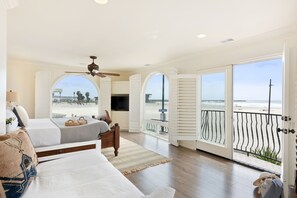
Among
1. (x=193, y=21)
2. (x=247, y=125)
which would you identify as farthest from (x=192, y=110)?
(x=193, y=21)

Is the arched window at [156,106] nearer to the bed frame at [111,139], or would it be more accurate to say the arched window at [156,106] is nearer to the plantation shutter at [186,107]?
the plantation shutter at [186,107]

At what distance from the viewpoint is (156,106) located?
6406 mm

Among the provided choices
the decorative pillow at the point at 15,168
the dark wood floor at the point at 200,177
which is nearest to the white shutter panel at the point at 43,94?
the dark wood floor at the point at 200,177

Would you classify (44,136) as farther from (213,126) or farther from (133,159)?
(213,126)

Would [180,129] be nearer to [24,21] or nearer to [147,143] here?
[147,143]

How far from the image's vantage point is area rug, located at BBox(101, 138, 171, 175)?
10.7 ft

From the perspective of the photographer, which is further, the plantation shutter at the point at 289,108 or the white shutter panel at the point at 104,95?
the white shutter panel at the point at 104,95

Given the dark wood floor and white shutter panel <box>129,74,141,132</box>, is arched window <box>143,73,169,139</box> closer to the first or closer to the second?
white shutter panel <box>129,74,141,132</box>

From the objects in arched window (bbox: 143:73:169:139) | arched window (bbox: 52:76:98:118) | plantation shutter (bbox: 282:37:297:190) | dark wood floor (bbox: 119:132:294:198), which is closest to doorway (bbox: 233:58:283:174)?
dark wood floor (bbox: 119:132:294:198)

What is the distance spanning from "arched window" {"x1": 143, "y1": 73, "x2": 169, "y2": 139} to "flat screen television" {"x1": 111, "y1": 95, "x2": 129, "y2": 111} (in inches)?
37.0

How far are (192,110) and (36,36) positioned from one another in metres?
3.82

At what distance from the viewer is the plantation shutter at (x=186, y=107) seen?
452 cm

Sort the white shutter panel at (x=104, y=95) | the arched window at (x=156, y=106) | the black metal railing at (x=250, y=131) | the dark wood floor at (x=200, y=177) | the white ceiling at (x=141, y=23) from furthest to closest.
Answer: the white shutter panel at (x=104, y=95) → the arched window at (x=156, y=106) → the black metal railing at (x=250, y=131) → the dark wood floor at (x=200, y=177) → the white ceiling at (x=141, y=23)

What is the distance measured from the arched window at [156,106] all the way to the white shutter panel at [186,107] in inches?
43.9
